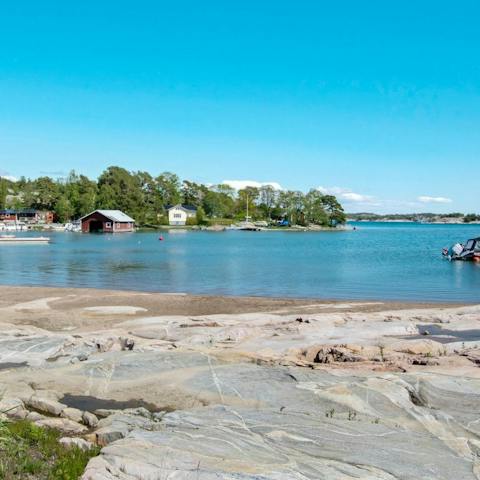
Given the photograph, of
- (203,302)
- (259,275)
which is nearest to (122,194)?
(259,275)

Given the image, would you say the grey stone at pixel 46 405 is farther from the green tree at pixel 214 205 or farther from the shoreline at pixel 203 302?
the green tree at pixel 214 205

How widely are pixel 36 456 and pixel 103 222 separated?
433 ft

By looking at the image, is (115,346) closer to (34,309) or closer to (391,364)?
(391,364)

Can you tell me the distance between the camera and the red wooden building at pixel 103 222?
134875 millimetres

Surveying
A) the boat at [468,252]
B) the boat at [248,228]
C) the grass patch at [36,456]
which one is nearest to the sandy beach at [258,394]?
the grass patch at [36,456]

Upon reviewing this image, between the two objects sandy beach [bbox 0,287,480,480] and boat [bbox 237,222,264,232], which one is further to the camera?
boat [bbox 237,222,264,232]

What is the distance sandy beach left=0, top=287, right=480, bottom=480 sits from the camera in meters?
8.23

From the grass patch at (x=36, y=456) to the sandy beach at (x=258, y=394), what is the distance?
0.35 metres

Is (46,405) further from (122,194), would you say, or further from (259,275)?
(122,194)

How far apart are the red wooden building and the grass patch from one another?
420ft

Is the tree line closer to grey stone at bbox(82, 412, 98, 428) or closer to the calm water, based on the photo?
the calm water

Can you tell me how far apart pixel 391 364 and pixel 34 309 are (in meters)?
18.4

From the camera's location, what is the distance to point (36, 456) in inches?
315

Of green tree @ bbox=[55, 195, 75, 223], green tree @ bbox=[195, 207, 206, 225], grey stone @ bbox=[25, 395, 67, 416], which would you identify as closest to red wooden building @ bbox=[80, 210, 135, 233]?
green tree @ bbox=[55, 195, 75, 223]
